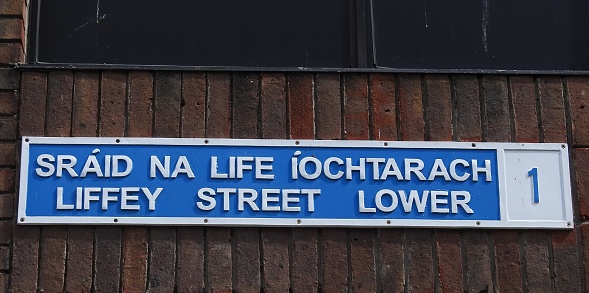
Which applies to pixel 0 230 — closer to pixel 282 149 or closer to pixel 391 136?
pixel 282 149

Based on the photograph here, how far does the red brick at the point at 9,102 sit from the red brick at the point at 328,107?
1420 millimetres

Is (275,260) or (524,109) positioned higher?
(524,109)

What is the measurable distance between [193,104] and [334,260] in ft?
3.26

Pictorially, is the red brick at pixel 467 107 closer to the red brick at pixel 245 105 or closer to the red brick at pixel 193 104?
the red brick at pixel 245 105

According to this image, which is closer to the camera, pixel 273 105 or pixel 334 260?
pixel 334 260

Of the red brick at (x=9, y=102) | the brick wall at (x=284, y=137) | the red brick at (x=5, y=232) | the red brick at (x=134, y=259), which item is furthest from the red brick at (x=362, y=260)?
the red brick at (x=9, y=102)

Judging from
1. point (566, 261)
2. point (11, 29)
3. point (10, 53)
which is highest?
point (11, 29)

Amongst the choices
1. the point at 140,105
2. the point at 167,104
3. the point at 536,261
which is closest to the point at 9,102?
the point at 140,105

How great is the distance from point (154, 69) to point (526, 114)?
71.0 inches

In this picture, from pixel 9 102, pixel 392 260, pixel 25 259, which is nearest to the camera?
pixel 25 259

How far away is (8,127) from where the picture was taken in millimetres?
4758

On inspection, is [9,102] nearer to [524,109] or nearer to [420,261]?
[420,261]

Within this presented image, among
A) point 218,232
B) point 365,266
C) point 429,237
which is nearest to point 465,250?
point 429,237

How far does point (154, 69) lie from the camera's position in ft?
15.9
